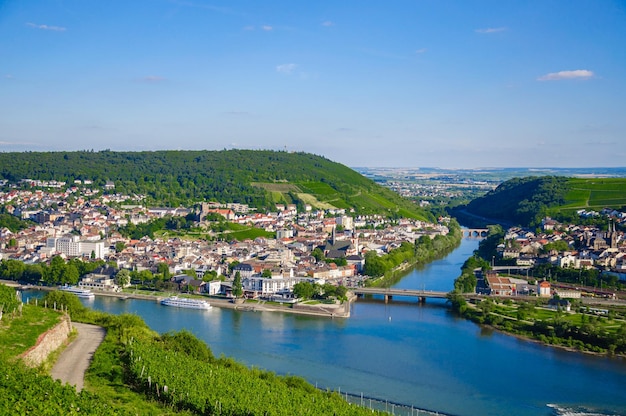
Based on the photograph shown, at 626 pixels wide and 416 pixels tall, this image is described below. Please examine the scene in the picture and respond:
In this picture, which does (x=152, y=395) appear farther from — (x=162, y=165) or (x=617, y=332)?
(x=162, y=165)

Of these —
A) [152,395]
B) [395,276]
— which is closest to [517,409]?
[152,395]

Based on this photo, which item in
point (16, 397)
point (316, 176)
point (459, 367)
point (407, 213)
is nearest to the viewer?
point (16, 397)

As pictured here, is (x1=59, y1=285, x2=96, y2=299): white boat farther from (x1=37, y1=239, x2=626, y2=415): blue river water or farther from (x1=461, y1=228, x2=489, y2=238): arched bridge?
(x1=461, y1=228, x2=489, y2=238): arched bridge

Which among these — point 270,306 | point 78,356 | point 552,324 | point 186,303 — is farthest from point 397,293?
point 78,356

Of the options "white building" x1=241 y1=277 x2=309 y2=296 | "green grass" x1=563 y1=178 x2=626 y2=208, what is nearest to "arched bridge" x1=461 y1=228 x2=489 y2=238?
"green grass" x1=563 y1=178 x2=626 y2=208

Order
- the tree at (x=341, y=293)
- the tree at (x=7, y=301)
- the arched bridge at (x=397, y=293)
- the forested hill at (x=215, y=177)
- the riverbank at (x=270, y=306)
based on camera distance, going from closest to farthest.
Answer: the tree at (x=7, y=301) < the riverbank at (x=270, y=306) < the tree at (x=341, y=293) < the arched bridge at (x=397, y=293) < the forested hill at (x=215, y=177)

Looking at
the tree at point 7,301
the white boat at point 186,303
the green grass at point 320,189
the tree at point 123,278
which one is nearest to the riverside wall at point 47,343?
the tree at point 7,301

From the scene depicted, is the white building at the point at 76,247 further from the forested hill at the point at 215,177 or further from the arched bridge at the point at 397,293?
the forested hill at the point at 215,177
